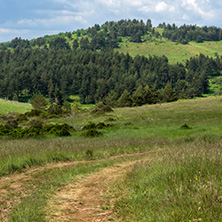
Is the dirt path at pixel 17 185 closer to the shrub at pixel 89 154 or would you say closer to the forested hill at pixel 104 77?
the shrub at pixel 89 154

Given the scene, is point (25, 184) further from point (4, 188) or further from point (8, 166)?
point (8, 166)

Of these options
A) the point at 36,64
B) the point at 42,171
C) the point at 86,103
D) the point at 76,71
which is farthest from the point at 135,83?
the point at 42,171

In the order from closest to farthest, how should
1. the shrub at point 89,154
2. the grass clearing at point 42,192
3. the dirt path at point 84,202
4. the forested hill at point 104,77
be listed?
1. the grass clearing at point 42,192
2. the dirt path at point 84,202
3. the shrub at point 89,154
4. the forested hill at point 104,77

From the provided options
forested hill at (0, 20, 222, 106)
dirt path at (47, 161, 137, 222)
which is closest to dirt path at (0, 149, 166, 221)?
dirt path at (47, 161, 137, 222)

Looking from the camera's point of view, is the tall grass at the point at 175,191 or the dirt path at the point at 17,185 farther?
the dirt path at the point at 17,185

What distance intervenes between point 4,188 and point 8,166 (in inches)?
92.8

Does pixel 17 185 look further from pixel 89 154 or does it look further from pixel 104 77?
pixel 104 77

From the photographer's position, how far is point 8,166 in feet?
30.1

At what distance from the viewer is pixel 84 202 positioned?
19.0 feet

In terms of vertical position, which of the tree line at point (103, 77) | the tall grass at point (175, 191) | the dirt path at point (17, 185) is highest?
the tree line at point (103, 77)

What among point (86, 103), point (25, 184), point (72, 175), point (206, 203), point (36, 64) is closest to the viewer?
point (206, 203)

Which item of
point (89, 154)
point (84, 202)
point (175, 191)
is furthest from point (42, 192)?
point (89, 154)

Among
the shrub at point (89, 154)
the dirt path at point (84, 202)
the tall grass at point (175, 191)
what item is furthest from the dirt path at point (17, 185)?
the shrub at point (89, 154)

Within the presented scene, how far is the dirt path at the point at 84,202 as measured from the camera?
488 cm
